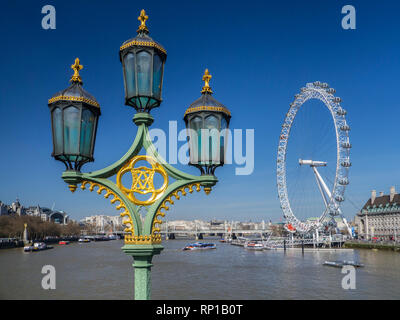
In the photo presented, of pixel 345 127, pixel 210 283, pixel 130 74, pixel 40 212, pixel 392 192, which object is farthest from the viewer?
pixel 40 212

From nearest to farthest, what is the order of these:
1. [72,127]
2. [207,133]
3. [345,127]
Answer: [72,127] < [207,133] < [345,127]

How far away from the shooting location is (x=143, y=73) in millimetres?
4012

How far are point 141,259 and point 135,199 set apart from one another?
1.95ft

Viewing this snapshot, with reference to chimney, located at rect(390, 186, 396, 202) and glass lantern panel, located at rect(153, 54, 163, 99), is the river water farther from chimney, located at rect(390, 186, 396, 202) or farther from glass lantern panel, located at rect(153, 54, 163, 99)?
chimney, located at rect(390, 186, 396, 202)

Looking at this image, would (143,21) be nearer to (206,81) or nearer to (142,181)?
(206,81)

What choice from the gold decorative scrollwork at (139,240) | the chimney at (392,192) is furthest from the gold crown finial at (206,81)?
the chimney at (392,192)

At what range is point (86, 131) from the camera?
153 inches

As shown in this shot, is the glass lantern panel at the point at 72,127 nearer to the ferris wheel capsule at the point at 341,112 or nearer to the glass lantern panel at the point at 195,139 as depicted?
the glass lantern panel at the point at 195,139

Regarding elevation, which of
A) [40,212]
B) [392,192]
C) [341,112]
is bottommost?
[40,212]

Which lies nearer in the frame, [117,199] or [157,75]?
[117,199]

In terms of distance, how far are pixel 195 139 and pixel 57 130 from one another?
142 cm

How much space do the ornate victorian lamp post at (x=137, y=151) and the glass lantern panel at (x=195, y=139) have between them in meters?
0.01

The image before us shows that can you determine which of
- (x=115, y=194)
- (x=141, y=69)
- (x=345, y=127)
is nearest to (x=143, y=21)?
(x=141, y=69)

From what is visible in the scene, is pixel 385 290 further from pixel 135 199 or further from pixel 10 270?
pixel 10 270
